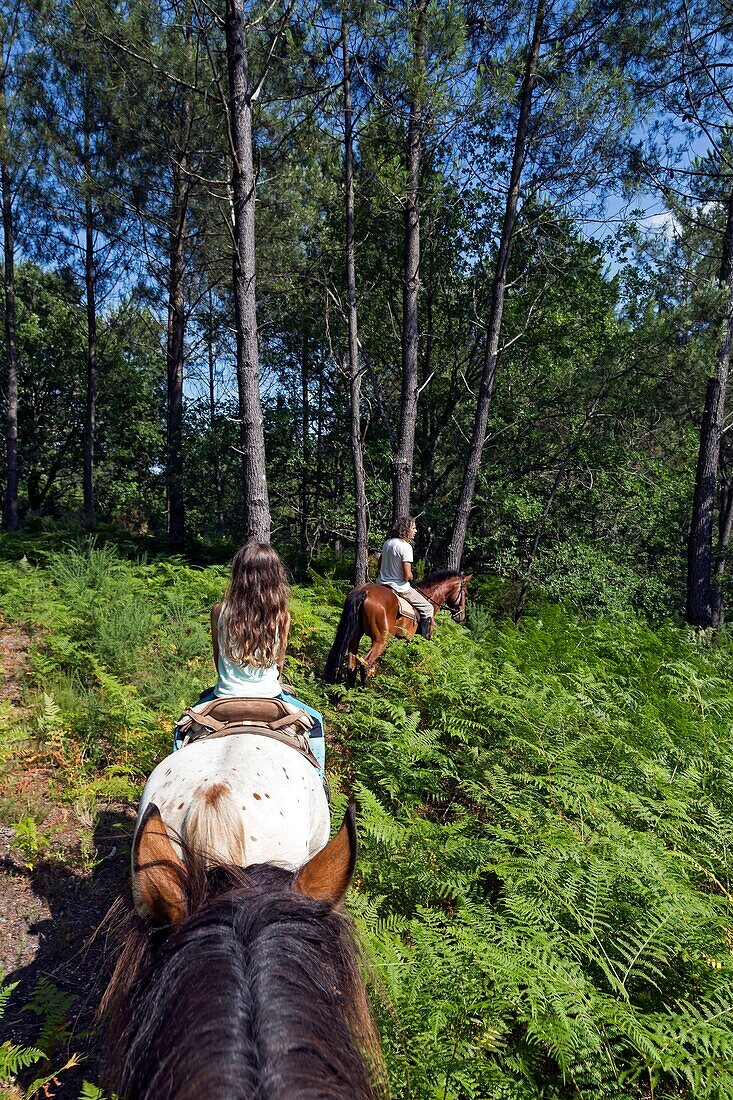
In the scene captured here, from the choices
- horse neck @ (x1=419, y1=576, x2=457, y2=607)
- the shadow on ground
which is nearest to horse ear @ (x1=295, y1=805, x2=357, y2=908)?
the shadow on ground

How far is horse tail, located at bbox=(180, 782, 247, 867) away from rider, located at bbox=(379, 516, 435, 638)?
576 cm

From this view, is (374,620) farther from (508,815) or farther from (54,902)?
(54,902)

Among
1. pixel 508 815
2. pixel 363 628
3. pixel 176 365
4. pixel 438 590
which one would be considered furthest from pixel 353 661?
pixel 176 365

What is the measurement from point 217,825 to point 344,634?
16.0 ft

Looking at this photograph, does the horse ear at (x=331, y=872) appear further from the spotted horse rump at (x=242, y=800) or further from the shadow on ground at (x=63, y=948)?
the shadow on ground at (x=63, y=948)

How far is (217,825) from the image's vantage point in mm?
1855

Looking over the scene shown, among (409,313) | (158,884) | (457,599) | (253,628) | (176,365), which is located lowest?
(457,599)

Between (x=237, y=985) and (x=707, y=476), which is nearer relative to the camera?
(x=237, y=985)

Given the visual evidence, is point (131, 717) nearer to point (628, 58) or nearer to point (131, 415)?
point (628, 58)

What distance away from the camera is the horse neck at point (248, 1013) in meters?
0.97

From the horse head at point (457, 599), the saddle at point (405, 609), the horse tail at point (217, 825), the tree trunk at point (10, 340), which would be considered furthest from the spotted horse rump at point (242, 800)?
the tree trunk at point (10, 340)

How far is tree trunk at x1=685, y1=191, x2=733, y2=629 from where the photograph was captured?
10562 mm

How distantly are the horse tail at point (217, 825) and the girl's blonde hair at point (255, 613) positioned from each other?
99cm

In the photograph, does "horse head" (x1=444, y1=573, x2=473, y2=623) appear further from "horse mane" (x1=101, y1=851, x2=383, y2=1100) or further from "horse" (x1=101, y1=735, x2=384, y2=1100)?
"horse mane" (x1=101, y1=851, x2=383, y2=1100)
